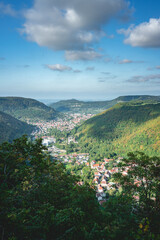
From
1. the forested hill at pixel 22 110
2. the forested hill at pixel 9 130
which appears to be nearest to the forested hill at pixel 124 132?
the forested hill at pixel 9 130

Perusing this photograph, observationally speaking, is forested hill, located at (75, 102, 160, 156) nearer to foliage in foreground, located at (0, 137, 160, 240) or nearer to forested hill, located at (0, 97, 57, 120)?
foliage in foreground, located at (0, 137, 160, 240)

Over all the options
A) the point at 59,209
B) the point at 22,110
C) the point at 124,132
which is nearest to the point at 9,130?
the point at 124,132

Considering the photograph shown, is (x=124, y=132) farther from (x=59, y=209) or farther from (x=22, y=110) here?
(x=22, y=110)

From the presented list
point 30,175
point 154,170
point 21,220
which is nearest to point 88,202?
point 21,220

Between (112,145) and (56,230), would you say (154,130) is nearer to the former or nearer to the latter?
(112,145)

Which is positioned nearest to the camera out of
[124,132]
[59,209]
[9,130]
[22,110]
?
[59,209]

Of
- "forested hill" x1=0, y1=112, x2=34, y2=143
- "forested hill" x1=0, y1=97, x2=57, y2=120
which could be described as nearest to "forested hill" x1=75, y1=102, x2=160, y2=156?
"forested hill" x1=0, y1=112, x2=34, y2=143
